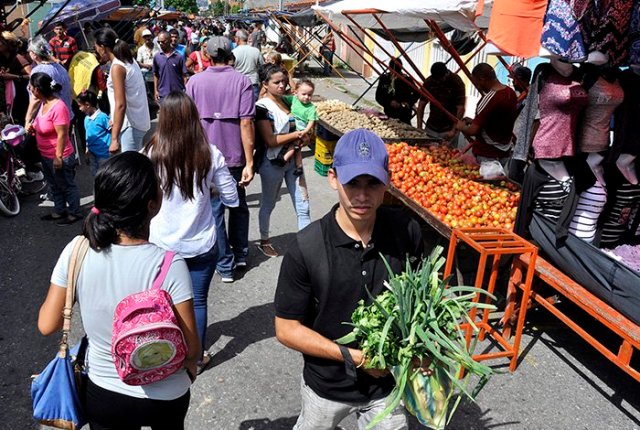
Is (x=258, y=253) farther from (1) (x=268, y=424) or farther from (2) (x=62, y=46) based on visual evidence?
(2) (x=62, y=46)

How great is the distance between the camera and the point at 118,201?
2088 mm

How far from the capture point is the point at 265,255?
19.7ft

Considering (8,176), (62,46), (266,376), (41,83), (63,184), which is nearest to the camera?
(266,376)

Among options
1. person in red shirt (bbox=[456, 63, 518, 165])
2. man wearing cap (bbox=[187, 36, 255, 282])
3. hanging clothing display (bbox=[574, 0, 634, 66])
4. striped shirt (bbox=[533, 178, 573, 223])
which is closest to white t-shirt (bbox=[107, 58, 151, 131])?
man wearing cap (bbox=[187, 36, 255, 282])

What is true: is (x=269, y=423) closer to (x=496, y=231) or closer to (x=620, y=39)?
(x=496, y=231)

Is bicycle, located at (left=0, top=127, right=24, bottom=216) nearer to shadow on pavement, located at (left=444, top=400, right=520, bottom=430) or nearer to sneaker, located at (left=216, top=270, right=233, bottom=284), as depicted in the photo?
sneaker, located at (left=216, top=270, right=233, bottom=284)

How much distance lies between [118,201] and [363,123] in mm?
7049

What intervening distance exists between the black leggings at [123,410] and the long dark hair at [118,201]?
0.60 metres

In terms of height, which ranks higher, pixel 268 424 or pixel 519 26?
pixel 519 26

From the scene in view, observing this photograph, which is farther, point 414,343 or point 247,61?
point 247,61

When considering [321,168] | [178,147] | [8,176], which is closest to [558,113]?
[178,147]

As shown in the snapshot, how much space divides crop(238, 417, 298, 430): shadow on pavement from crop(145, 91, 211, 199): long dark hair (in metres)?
1.50

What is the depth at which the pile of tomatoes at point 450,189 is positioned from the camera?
5051 mm

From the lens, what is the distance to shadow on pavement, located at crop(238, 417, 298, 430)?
3496mm
